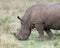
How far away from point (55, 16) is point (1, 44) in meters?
2.24

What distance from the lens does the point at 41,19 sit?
12.3 m

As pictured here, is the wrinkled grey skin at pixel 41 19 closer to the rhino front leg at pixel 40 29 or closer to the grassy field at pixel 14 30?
the rhino front leg at pixel 40 29

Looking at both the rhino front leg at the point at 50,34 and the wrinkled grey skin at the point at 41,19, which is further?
the rhino front leg at the point at 50,34

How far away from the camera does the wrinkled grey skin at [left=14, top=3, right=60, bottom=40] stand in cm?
1212

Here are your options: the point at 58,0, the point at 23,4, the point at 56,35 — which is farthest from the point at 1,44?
the point at 58,0

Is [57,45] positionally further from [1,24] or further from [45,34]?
[1,24]

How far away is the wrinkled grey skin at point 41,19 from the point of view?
12117mm

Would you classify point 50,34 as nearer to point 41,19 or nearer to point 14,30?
point 41,19

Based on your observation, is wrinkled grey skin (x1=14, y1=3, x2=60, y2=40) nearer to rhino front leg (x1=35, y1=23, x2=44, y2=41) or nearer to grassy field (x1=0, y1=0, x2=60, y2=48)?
rhino front leg (x1=35, y1=23, x2=44, y2=41)

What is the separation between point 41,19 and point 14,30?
1.93 m

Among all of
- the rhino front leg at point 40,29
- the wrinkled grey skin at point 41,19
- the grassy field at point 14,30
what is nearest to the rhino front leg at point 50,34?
the grassy field at point 14,30

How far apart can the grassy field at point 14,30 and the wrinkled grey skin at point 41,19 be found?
0.97 ft

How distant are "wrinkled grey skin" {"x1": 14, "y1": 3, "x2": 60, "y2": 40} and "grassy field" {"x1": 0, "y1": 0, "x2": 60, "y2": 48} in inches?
11.7

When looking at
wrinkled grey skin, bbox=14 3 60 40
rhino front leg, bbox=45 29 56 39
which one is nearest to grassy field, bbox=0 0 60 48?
rhino front leg, bbox=45 29 56 39
